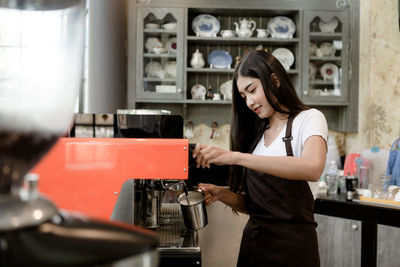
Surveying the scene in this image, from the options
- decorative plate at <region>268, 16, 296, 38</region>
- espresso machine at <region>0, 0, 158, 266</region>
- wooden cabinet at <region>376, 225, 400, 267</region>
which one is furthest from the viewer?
decorative plate at <region>268, 16, 296, 38</region>

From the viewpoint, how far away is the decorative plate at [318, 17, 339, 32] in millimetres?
3756

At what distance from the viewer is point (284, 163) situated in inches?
57.6

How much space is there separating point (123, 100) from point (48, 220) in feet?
11.3

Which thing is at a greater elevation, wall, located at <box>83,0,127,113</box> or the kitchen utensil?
wall, located at <box>83,0,127,113</box>

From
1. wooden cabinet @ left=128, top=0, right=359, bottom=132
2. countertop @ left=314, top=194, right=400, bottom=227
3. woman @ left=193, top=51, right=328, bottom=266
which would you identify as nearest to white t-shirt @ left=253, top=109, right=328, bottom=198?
woman @ left=193, top=51, right=328, bottom=266

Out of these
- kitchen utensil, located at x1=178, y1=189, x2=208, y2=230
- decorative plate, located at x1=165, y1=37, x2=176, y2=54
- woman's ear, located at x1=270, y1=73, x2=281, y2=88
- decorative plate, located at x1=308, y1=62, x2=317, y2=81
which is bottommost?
kitchen utensil, located at x1=178, y1=189, x2=208, y2=230

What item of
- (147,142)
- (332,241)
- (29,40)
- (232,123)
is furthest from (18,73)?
(332,241)

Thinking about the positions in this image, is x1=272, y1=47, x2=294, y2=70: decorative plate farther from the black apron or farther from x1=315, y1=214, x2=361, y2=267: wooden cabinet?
the black apron

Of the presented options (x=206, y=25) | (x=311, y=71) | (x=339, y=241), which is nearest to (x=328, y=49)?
(x=311, y=71)

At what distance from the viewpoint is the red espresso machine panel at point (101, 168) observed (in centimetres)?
95

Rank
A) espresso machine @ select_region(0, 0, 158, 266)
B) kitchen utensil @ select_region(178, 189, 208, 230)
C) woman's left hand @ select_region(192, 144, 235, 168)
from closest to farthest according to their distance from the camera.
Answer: espresso machine @ select_region(0, 0, 158, 266) → woman's left hand @ select_region(192, 144, 235, 168) → kitchen utensil @ select_region(178, 189, 208, 230)

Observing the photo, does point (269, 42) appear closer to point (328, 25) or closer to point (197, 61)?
point (328, 25)

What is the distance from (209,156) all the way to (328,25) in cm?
289

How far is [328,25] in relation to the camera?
3.78 metres
